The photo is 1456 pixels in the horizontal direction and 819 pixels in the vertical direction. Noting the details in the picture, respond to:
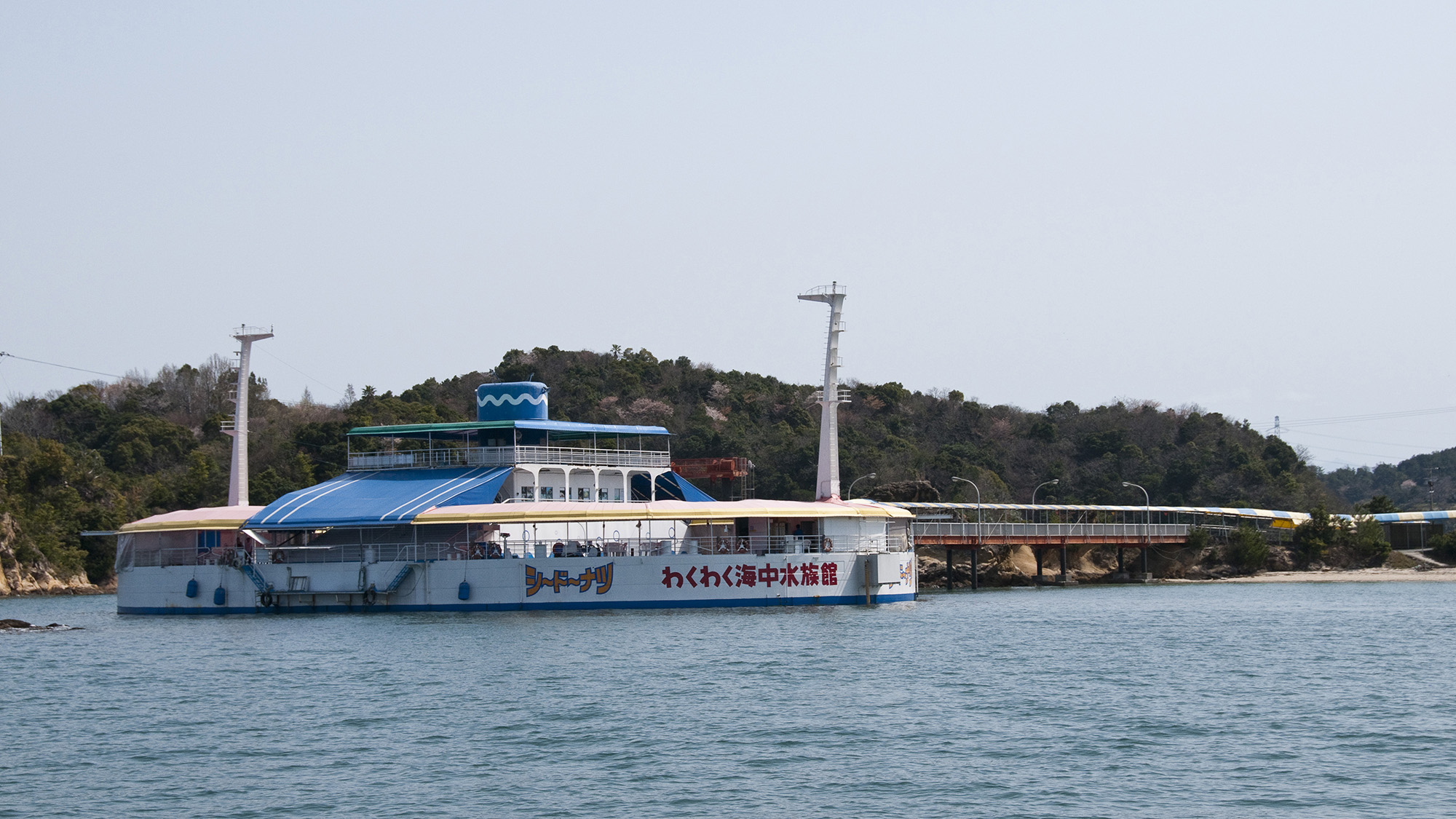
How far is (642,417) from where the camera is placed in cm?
14888

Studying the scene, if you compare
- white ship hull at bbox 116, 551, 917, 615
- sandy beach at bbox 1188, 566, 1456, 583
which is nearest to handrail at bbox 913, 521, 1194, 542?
sandy beach at bbox 1188, 566, 1456, 583

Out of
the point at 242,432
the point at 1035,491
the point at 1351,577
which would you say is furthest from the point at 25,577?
the point at 1351,577

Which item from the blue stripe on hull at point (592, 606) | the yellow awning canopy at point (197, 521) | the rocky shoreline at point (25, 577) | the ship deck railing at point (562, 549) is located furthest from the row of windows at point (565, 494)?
the rocky shoreline at point (25, 577)

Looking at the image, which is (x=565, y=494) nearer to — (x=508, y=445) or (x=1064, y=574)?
(x=508, y=445)

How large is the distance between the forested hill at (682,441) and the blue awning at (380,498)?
34.4 metres

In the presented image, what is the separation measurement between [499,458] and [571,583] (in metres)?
11.3

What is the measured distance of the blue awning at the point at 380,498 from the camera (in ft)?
220

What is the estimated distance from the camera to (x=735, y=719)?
35.1m

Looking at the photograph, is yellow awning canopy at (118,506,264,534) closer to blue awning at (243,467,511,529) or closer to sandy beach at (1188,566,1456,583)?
blue awning at (243,467,511,529)

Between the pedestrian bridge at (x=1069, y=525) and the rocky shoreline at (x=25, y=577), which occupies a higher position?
the pedestrian bridge at (x=1069, y=525)

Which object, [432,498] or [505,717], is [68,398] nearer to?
[432,498]

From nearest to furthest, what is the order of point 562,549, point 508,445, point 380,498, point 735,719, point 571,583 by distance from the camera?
point 735,719, point 571,583, point 562,549, point 380,498, point 508,445

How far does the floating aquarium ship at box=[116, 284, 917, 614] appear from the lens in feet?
216

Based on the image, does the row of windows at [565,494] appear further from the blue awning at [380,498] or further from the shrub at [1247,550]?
the shrub at [1247,550]
